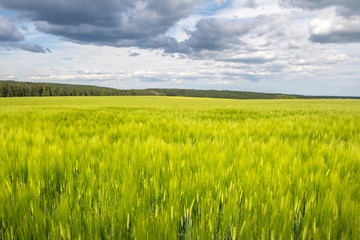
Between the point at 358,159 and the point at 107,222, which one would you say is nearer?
the point at 107,222

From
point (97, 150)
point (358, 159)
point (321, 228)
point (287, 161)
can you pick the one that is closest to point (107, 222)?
point (321, 228)

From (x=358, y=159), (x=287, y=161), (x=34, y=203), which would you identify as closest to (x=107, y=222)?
(x=34, y=203)

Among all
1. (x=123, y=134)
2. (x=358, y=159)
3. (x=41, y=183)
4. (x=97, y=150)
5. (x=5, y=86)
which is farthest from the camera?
(x=5, y=86)

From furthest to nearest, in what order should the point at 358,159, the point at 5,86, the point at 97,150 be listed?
1. the point at 5,86
2. the point at 97,150
3. the point at 358,159

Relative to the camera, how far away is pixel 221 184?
4.30ft

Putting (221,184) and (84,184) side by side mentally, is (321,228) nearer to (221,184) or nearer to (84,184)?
(221,184)

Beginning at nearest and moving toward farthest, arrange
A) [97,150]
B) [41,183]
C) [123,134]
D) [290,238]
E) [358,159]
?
[290,238]
[41,183]
[358,159]
[97,150]
[123,134]

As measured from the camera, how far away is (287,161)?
1764 millimetres

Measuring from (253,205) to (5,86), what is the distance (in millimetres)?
153585

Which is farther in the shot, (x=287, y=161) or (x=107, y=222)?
(x=287, y=161)

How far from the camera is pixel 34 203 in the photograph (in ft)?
3.51

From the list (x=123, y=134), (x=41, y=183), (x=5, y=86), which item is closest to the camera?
(x=41, y=183)

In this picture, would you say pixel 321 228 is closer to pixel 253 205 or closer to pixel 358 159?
pixel 253 205

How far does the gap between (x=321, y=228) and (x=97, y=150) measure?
1.91 m
